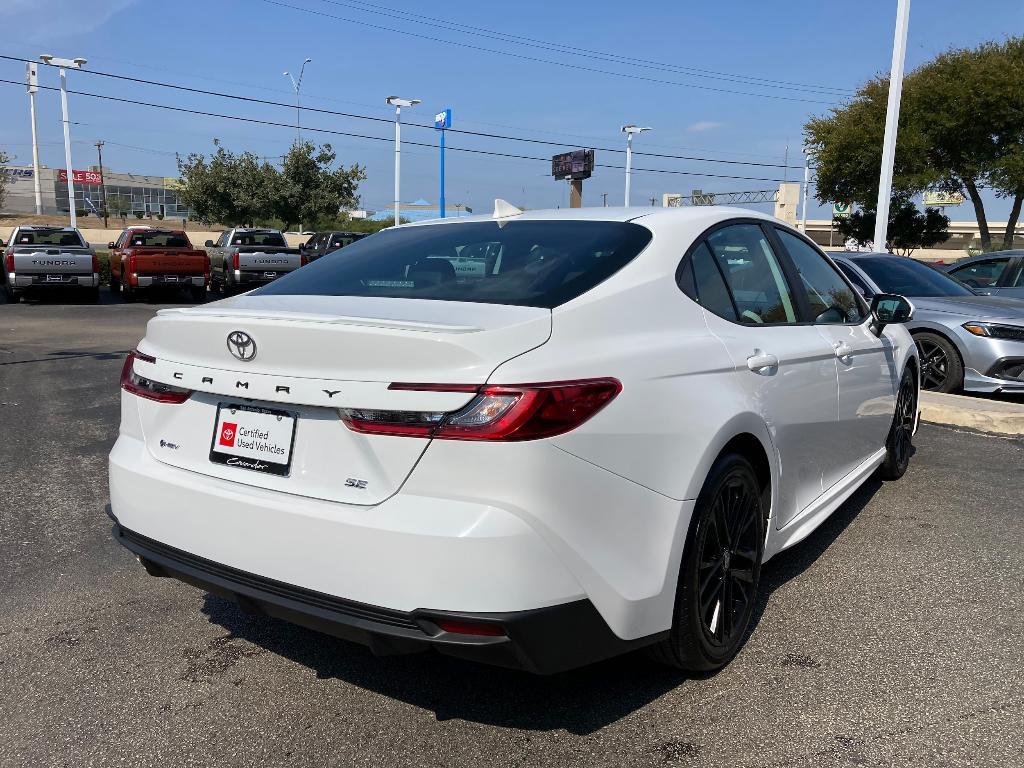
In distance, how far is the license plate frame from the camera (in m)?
2.49

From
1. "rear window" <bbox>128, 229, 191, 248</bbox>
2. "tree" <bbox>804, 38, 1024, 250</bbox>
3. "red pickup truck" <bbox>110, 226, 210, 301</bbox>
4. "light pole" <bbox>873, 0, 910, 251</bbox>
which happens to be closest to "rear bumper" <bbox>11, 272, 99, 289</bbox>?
"red pickup truck" <bbox>110, 226, 210, 301</bbox>

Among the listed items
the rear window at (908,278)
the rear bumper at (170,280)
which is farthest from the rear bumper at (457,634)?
the rear bumper at (170,280)

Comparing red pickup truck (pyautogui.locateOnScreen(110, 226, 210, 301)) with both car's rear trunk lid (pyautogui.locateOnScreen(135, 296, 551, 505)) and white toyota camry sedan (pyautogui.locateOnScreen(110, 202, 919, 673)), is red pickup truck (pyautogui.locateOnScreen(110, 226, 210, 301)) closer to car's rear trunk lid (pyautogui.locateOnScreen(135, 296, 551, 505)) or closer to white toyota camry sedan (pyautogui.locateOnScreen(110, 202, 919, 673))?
white toyota camry sedan (pyautogui.locateOnScreen(110, 202, 919, 673))

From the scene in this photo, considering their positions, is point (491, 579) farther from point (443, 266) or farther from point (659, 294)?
point (443, 266)

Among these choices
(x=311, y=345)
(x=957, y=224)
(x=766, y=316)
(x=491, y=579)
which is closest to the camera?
(x=491, y=579)

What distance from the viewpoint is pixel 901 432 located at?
561cm

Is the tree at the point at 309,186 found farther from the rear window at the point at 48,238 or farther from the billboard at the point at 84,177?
the billboard at the point at 84,177

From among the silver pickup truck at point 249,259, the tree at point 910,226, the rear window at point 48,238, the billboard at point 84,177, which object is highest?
the billboard at point 84,177

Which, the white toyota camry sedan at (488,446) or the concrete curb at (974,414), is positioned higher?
the white toyota camry sedan at (488,446)

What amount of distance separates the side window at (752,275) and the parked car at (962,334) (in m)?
4.50

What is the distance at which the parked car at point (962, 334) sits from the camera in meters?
7.97

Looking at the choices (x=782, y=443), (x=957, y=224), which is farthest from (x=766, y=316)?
(x=957, y=224)

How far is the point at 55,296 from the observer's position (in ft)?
70.1

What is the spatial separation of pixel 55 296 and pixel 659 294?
71.8 ft
